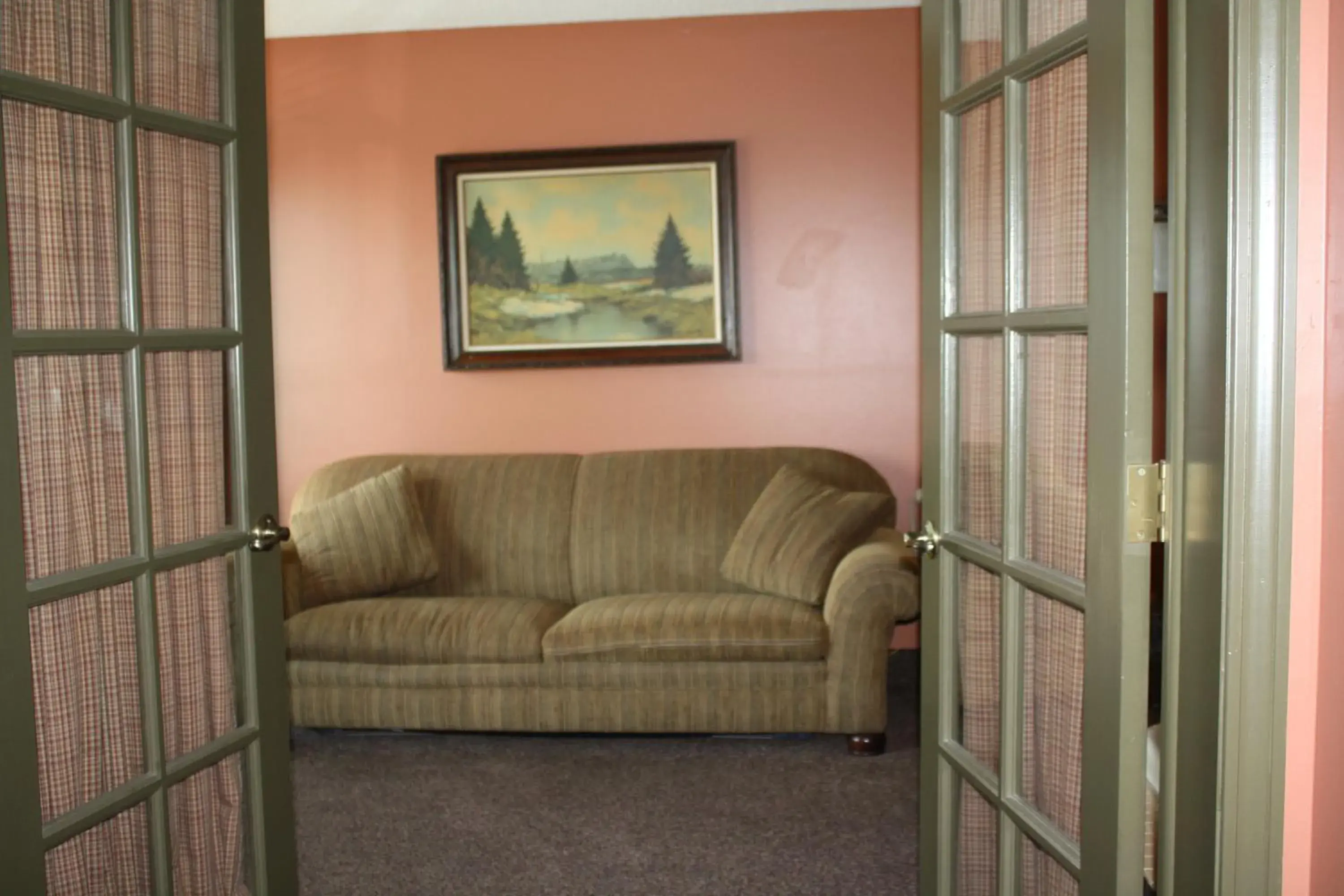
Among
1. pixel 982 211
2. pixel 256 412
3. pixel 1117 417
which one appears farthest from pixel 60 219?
pixel 1117 417

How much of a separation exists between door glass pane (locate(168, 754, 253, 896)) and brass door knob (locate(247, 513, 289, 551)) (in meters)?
0.36

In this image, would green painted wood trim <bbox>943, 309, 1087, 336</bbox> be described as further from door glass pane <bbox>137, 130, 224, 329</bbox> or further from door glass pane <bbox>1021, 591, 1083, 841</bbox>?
door glass pane <bbox>137, 130, 224, 329</bbox>

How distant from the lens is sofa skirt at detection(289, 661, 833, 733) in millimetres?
4078

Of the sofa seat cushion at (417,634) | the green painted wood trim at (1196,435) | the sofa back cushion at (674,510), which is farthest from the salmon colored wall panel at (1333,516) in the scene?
the sofa back cushion at (674,510)

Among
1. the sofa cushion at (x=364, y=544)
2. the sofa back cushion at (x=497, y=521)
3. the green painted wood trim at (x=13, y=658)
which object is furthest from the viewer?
the sofa back cushion at (x=497, y=521)

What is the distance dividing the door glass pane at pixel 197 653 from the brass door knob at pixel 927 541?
118cm

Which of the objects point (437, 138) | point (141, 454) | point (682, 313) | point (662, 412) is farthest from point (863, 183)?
point (141, 454)

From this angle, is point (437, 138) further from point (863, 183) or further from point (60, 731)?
point (60, 731)

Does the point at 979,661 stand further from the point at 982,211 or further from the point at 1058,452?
the point at 982,211

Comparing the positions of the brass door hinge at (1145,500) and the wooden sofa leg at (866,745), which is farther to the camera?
the wooden sofa leg at (866,745)

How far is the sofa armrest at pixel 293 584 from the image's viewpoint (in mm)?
4289

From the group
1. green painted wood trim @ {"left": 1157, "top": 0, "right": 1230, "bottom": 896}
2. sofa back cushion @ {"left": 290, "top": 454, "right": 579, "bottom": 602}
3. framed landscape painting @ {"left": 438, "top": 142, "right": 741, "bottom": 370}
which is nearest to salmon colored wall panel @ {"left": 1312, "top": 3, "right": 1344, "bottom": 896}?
green painted wood trim @ {"left": 1157, "top": 0, "right": 1230, "bottom": 896}

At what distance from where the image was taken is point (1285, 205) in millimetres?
1518

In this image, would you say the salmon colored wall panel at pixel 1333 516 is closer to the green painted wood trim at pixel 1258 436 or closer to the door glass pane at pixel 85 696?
the green painted wood trim at pixel 1258 436
